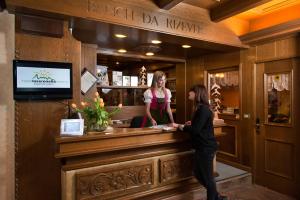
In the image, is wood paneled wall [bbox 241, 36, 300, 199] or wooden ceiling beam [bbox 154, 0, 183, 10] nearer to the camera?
wooden ceiling beam [bbox 154, 0, 183, 10]

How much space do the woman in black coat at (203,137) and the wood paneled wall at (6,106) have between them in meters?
1.79

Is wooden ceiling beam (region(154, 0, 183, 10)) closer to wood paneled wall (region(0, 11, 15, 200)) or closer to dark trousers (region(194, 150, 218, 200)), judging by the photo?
wood paneled wall (region(0, 11, 15, 200))

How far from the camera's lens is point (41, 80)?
2350 millimetres

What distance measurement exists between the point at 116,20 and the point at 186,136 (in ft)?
5.26

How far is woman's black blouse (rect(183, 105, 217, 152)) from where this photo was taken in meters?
2.44

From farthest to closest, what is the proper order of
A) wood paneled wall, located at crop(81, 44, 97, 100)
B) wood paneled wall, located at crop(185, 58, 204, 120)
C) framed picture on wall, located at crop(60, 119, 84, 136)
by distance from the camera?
wood paneled wall, located at crop(185, 58, 204, 120)
wood paneled wall, located at crop(81, 44, 97, 100)
framed picture on wall, located at crop(60, 119, 84, 136)

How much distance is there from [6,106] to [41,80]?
16.2 inches

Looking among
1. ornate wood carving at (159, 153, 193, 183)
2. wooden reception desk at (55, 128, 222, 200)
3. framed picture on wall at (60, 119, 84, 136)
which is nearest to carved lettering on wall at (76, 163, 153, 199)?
wooden reception desk at (55, 128, 222, 200)

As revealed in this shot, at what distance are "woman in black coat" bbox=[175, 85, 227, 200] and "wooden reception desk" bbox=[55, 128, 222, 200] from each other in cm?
24

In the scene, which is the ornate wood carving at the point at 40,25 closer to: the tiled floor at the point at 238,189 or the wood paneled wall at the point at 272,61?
the tiled floor at the point at 238,189

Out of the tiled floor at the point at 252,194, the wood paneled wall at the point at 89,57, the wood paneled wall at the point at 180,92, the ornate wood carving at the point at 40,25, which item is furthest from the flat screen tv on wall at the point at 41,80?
the wood paneled wall at the point at 180,92

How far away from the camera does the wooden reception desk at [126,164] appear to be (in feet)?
6.72

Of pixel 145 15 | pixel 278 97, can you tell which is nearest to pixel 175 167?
pixel 145 15

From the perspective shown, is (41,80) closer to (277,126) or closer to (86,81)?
(86,81)
